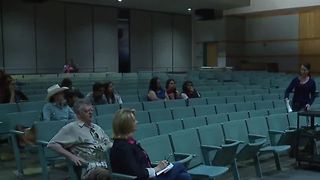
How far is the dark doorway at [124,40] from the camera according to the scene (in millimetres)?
23891

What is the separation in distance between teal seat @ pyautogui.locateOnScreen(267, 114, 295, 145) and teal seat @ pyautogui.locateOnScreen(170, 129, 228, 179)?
1.56 meters

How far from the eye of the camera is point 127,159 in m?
3.21

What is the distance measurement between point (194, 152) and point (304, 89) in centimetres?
303

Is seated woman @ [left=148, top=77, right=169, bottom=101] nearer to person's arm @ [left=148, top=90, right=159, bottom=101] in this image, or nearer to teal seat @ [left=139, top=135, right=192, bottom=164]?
person's arm @ [left=148, top=90, right=159, bottom=101]

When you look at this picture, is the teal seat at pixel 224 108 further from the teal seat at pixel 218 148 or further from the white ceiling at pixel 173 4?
the white ceiling at pixel 173 4

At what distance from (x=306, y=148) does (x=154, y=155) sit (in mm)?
2849

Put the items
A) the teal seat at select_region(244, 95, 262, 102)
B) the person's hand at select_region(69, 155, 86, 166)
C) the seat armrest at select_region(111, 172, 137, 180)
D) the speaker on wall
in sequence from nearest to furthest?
the seat armrest at select_region(111, 172, 137, 180), the person's hand at select_region(69, 155, 86, 166), the teal seat at select_region(244, 95, 262, 102), the speaker on wall

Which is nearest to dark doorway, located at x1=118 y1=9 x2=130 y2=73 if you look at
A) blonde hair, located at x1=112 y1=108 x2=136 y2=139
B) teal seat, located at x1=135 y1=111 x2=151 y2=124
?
teal seat, located at x1=135 y1=111 x2=151 y2=124

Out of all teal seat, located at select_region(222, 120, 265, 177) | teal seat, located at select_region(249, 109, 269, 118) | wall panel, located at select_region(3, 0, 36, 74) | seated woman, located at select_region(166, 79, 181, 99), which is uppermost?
wall panel, located at select_region(3, 0, 36, 74)

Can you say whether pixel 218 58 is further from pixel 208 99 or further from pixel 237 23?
pixel 208 99

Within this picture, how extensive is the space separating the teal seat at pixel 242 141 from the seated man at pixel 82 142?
176 cm

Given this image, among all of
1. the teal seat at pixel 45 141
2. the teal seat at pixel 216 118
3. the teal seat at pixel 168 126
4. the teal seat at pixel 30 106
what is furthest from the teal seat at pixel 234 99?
the teal seat at pixel 45 141

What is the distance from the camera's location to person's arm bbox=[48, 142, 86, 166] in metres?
3.77

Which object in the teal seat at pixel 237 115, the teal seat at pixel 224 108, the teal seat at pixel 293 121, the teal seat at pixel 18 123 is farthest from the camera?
the teal seat at pixel 224 108
